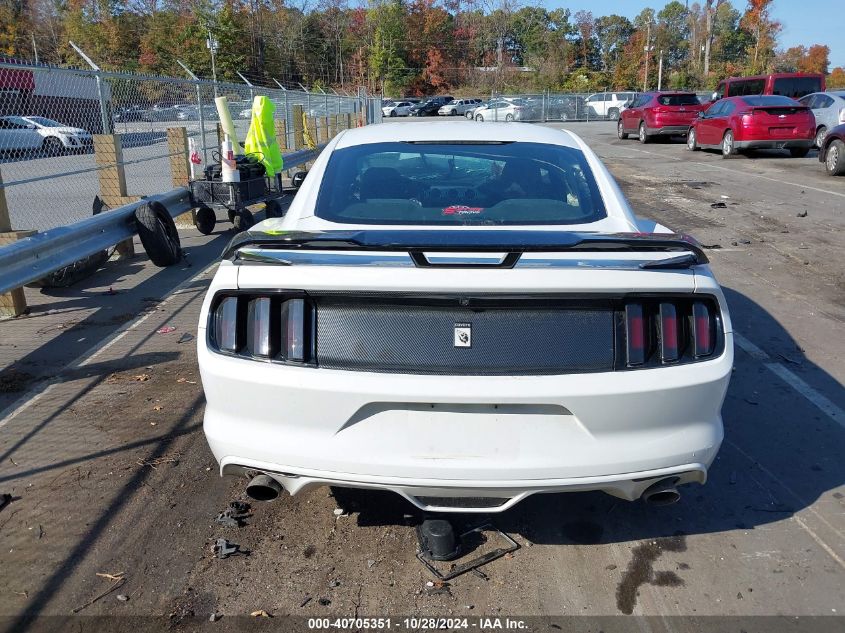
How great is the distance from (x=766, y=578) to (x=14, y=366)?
4.99 metres

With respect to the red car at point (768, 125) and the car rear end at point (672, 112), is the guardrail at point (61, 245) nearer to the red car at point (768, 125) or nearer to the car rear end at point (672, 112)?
the red car at point (768, 125)

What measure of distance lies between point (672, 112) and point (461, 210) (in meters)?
23.8

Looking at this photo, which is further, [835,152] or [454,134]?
[835,152]

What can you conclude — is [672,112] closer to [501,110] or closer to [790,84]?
[790,84]

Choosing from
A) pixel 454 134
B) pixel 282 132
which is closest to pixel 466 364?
pixel 454 134

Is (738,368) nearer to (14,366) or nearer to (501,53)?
(14,366)

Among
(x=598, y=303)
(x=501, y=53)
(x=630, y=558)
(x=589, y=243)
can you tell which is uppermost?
(x=501, y=53)

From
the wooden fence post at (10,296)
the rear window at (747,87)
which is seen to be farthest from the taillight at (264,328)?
the rear window at (747,87)

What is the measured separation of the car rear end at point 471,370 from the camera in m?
2.65

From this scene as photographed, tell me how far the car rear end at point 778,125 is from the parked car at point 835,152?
2819 mm

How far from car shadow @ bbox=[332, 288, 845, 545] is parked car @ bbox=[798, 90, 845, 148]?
17757 mm

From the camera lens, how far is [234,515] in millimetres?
3434

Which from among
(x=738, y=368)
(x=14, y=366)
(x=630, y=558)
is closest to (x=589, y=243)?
(x=630, y=558)

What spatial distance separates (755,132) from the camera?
18875 mm
